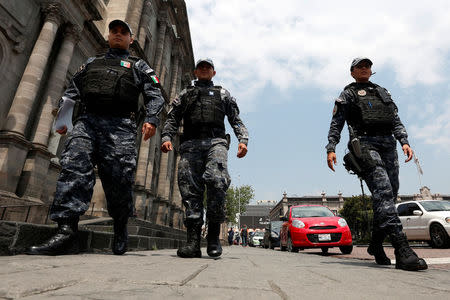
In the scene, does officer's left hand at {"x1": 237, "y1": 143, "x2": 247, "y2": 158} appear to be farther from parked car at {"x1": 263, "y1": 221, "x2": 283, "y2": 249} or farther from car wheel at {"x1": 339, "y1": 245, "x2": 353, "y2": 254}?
parked car at {"x1": 263, "y1": 221, "x2": 283, "y2": 249}

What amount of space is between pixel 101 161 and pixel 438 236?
34.8ft

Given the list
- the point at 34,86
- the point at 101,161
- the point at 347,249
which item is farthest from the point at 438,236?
the point at 34,86

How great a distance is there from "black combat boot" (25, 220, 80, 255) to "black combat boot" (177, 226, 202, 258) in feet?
3.77

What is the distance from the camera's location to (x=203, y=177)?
3.59 metres

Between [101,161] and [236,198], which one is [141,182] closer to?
[101,161]

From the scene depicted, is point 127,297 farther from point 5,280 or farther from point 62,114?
point 62,114

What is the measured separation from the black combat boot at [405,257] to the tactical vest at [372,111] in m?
1.25

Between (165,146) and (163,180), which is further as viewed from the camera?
(163,180)

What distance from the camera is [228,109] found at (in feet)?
13.5

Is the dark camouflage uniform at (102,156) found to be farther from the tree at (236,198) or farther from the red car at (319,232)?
the tree at (236,198)

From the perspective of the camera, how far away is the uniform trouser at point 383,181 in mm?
3066

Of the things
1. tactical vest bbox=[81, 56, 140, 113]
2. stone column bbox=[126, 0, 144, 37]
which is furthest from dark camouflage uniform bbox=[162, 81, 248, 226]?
stone column bbox=[126, 0, 144, 37]

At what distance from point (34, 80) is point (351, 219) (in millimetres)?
47467

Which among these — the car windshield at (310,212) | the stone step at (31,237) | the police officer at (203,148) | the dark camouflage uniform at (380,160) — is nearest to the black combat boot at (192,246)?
the police officer at (203,148)
